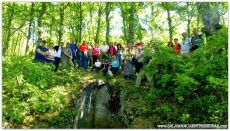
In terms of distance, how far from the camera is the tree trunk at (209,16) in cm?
1120

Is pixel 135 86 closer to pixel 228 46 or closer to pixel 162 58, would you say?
pixel 162 58

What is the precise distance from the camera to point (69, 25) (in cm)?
2681

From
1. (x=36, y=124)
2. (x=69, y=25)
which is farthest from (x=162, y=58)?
(x=69, y=25)

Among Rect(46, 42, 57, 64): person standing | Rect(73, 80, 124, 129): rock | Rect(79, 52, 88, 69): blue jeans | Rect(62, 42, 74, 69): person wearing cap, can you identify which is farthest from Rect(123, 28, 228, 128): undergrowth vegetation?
Rect(79, 52, 88, 69): blue jeans

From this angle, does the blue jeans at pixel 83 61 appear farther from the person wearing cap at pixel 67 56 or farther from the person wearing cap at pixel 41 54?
the person wearing cap at pixel 41 54

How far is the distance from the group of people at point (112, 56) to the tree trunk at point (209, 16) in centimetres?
90

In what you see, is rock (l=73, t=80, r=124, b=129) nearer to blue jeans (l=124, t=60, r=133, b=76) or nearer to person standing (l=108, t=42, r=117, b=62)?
blue jeans (l=124, t=60, r=133, b=76)

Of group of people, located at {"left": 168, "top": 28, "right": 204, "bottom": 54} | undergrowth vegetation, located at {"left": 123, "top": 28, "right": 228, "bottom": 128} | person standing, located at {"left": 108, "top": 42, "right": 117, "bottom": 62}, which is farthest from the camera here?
person standing, located at {"left": 108, "top": 42, "right": 117, "bottom": 62}

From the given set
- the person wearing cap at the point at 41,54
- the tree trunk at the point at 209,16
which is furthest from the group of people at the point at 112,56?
the tree trunk at the point at 209,16

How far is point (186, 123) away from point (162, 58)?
91.7 inches

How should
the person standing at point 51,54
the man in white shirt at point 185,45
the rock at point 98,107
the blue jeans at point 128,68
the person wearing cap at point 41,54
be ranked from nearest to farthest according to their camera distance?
1. the rock at point 98,107
2. the man in white shirt at point 185,45
3. the person wearing cap at point 41,54
4. the person standing at point 51,54
5. the blue jeans at point 128,68

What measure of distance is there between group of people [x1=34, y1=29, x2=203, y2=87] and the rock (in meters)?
1.22

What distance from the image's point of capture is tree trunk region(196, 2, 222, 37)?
36.8ft

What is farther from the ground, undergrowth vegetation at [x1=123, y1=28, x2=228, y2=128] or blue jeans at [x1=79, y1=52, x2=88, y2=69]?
blue jeans at [x1=79, y1=52, x2=88, y2=69]
